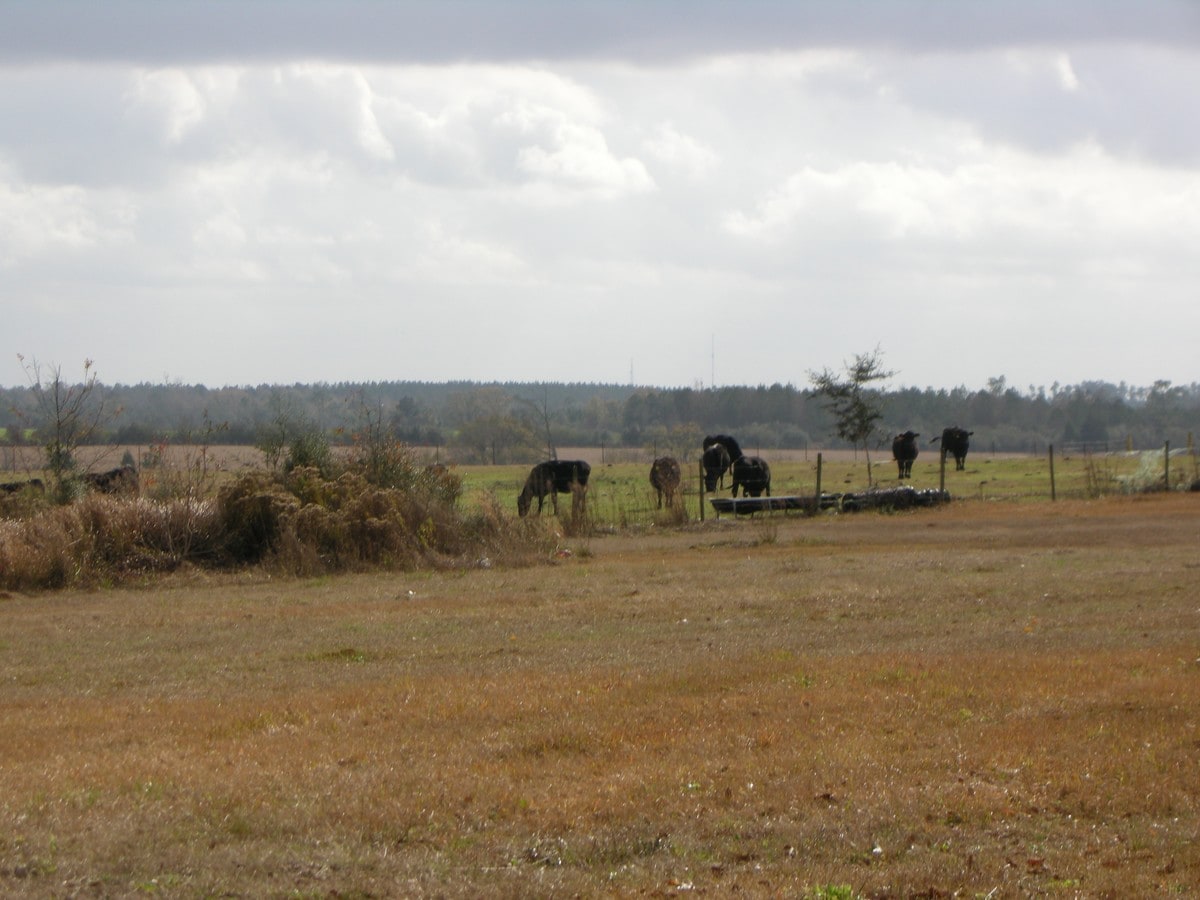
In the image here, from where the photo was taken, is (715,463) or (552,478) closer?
(552,478)

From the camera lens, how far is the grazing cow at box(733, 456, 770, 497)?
45219 mm

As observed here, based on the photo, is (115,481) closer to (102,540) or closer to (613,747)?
(102,540)

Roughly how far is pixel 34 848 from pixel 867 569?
56.8 ft

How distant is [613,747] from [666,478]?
102ft

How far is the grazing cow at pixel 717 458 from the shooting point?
48906mm

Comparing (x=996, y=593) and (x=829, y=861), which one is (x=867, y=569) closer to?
(x=996, y=593)

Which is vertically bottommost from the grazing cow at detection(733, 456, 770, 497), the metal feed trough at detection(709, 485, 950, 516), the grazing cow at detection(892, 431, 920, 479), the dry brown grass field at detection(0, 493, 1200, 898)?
the dry brown grass field at detection(0, 493, 1200, 898)

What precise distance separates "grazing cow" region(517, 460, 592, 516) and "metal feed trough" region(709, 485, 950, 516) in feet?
15.5

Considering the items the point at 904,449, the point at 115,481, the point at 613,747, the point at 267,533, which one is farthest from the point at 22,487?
the point at 904,449

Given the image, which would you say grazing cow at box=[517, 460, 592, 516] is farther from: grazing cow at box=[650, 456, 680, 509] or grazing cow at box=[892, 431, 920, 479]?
grazing cow at box=[892, 431, 920, 479]

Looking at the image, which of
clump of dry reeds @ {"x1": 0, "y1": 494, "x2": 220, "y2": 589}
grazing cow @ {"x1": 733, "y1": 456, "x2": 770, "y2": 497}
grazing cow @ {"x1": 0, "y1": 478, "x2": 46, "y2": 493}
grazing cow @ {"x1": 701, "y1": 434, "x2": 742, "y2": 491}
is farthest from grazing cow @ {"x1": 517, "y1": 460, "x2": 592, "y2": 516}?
clump of dry reeds @ {"x1": 0, "y1": 494, "x2": 220, "y2": 589}

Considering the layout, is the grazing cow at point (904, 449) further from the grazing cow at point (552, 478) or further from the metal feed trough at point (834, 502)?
the grazing cow at point (552, 478)

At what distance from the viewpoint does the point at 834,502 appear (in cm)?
3891

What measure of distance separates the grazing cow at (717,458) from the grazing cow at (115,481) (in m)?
22.0
